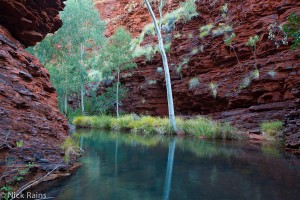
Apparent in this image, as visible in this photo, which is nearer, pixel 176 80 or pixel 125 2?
pixel 176 80

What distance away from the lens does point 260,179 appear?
16.0 feet

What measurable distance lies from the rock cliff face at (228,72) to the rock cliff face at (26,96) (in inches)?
321

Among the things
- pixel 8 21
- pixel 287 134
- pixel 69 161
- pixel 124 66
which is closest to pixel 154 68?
pixel 124 66

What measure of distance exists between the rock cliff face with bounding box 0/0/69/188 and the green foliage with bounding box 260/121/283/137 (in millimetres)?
9206

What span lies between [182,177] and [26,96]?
14.0 feet

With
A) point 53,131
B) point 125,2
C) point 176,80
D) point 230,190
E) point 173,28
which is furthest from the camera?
point 125,2

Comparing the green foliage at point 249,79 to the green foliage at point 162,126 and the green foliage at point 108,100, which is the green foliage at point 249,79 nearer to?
the green foliage at point 162,126

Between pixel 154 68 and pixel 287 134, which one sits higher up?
pixel 154 68

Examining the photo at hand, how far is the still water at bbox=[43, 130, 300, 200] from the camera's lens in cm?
394

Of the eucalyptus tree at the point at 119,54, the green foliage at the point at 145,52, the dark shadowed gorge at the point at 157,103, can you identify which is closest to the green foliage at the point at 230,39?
the dark shadowed gorge at the point at 157,103

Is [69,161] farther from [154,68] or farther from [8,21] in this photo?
[154,68]

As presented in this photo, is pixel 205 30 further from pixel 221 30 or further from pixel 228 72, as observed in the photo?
pixel 228 72

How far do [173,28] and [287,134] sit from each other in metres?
14.9

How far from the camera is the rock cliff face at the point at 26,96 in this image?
178 inches
